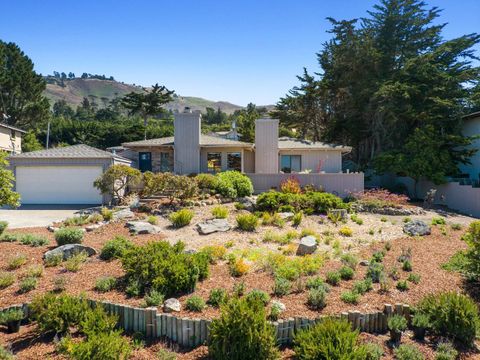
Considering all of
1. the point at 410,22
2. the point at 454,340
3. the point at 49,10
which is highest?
the point at 410,22

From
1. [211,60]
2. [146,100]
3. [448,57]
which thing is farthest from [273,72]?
[146,100]

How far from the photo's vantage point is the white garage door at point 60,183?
17516 millimetres

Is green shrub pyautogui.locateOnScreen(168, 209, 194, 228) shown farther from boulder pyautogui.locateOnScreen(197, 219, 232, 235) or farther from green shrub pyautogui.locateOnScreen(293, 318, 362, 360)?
green shrub pyautogui.locateOnScreen(293, 318, 362, 360)

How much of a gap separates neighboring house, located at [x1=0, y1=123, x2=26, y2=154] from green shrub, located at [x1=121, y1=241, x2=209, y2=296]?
26.0 m

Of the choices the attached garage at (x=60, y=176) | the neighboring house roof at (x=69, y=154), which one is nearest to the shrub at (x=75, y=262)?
the attached garage at (x=60, y=176)

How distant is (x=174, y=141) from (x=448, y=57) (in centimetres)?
2166

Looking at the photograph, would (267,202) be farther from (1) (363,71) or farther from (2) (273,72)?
(1) (363,71)

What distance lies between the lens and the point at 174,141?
806 inches

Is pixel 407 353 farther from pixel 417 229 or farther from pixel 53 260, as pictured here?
pixel 53 260

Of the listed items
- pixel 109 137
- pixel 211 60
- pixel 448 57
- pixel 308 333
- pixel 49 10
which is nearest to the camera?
pixel 308 333

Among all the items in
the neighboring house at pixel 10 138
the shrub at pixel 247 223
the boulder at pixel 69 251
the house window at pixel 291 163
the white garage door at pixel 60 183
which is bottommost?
the boulder at pixel 69 251

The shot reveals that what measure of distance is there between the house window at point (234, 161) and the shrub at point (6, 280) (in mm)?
15536

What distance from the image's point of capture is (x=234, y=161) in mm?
21422

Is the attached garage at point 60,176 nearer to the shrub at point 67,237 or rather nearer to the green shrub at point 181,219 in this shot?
the green shrub at point 181,219
